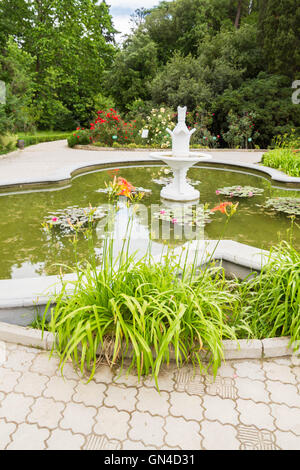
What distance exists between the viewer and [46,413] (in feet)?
6.09

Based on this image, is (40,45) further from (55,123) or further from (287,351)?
(287,351)

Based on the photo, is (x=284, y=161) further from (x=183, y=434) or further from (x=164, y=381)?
(x=183, y=434)

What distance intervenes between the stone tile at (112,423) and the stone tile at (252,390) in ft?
2.31

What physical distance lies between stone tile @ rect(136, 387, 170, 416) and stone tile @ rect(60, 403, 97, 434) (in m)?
0.27

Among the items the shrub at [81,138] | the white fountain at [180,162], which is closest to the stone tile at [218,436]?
the white fountain at [180,162]

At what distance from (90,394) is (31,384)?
0.38 metres

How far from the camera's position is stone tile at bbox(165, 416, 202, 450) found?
5.51 feet

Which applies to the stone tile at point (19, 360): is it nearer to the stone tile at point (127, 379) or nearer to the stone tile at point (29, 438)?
the stone tile at point (29, 438)

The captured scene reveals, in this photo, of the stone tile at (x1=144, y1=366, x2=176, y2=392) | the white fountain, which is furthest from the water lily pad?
the stone tile at (x1=144, y1=366, x2=176, y2=392)

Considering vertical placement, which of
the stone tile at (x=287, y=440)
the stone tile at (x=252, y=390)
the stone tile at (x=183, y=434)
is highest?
the stone tile at (x=183, y=434)

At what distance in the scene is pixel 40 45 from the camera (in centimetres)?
2472

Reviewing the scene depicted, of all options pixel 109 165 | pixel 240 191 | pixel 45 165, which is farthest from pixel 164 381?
pixel 45 165

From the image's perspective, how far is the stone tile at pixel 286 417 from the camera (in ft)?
5.83

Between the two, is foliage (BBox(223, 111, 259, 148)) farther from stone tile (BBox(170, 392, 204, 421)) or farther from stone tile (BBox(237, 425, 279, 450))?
stone tile (BBox(237, 425, 279, 450))
